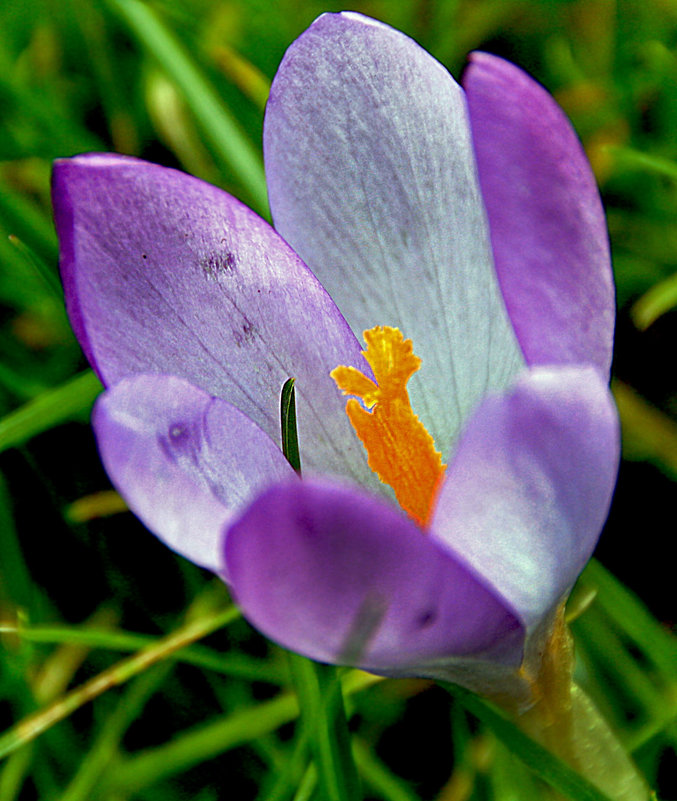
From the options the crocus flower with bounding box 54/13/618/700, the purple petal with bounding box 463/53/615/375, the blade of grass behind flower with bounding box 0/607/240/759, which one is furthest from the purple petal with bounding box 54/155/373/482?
the blade of grass behind flower with bounding box 0/607/240/759

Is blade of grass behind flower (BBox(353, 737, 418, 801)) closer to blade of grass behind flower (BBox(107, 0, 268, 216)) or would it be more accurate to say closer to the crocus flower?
the crocus flower

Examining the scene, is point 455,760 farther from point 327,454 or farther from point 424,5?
point 424,5

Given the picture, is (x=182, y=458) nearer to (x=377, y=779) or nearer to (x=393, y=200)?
(x=393, y=200)

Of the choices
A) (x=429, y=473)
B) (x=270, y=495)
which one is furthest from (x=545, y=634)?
(x=270, y=495)

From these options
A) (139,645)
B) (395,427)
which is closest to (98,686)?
(139,645)

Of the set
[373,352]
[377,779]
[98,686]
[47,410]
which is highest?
[373,352]

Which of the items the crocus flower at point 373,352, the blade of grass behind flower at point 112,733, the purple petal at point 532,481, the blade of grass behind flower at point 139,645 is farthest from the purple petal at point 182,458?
the blade of grass behind flower at point 112,733
